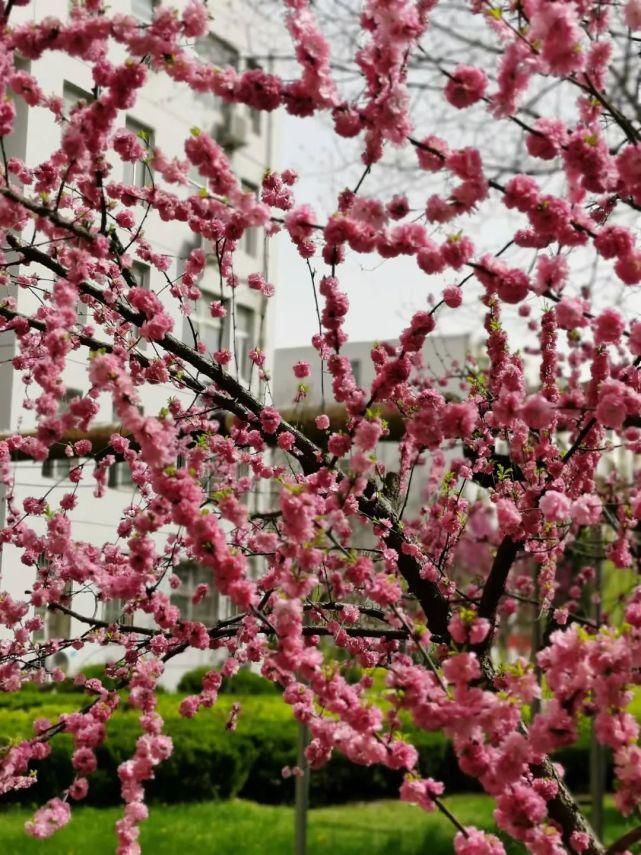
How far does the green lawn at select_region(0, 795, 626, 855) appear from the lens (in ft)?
20.7

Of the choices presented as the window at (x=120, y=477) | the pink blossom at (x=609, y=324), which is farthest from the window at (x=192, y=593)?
the pink blossom at (x=609, y=324)

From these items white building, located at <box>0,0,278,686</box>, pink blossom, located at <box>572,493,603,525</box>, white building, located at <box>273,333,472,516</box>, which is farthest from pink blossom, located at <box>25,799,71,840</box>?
pink blossom, located at <box>572,493,603,525</box>

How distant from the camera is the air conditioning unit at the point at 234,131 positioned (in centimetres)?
1214

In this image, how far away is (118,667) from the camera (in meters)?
3.87

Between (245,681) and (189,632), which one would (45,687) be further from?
(189,632)

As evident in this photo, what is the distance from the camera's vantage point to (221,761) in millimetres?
8352

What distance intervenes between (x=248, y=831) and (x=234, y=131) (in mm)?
8689

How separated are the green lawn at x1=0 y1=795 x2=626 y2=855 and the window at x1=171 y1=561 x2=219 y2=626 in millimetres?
1665

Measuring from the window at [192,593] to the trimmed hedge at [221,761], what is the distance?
2.70 ft

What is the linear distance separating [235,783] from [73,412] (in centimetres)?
647

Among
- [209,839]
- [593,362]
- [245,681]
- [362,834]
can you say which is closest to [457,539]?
[593,362]

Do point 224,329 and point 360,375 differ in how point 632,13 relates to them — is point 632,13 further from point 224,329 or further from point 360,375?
point 360,375

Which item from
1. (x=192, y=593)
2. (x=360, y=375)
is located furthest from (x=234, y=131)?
(x=192, y=593)

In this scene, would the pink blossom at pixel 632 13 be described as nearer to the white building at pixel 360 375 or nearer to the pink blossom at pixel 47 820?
the white building at pixel 360 375
